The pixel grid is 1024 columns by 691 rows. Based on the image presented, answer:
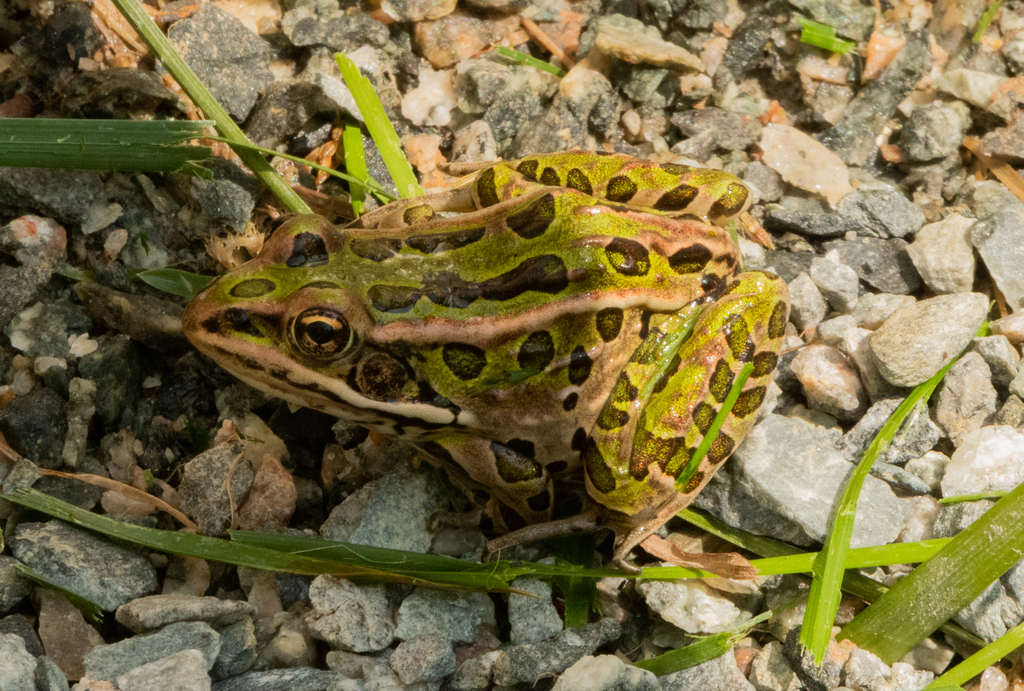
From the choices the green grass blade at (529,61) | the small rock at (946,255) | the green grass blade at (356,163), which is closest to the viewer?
the small rock at (946,255)

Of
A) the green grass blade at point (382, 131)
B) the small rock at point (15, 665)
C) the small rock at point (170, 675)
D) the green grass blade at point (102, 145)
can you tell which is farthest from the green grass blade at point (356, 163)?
the small rock at point (15, 665)

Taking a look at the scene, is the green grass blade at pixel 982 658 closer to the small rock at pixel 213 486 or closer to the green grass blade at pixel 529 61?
the small rock at pixel 213 486

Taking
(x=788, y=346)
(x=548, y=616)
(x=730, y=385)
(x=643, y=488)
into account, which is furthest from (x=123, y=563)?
(x=788, y=346)

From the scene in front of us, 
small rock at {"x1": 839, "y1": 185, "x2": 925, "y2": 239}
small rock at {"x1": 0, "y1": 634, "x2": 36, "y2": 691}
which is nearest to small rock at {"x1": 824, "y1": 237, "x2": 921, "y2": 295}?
small rock at {"x1": 839, "y1": 185, "x2": 925, "y2": 239}

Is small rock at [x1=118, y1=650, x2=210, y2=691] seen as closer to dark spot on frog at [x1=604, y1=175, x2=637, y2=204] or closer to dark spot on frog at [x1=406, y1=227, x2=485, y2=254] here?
dark spot on frog at [x1=406, y1=227, x2=485, y2=254]

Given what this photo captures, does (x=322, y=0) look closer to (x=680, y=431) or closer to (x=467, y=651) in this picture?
(x=680, y=431)

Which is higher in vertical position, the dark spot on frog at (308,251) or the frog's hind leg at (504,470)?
the dark spot on frog at (308,251)
